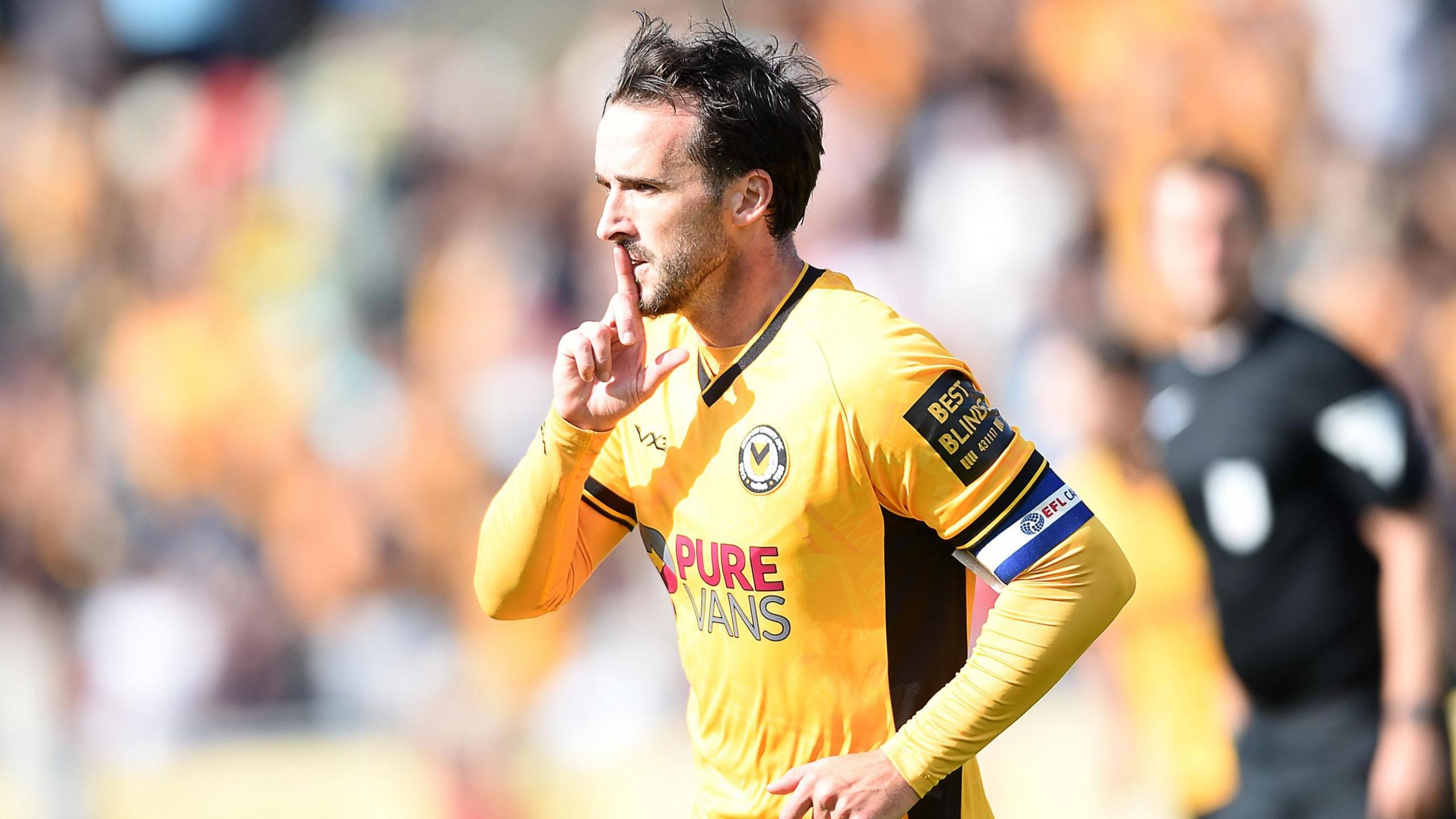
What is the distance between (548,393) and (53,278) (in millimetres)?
3852

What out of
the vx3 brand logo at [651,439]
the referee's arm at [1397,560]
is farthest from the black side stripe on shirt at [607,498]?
the referee's arm at [1397,560]

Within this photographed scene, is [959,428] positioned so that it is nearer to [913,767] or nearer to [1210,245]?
[913,767]

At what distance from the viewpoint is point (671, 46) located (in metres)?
2.72

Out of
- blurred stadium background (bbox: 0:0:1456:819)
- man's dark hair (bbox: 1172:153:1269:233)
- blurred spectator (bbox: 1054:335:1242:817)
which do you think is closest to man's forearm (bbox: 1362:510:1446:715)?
blurred spectator (bbox: 1054:335:1242:817)

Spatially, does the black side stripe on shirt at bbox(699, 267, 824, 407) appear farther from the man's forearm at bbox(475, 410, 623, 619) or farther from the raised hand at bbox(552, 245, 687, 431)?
the man's forearm at bbox(475, 410, 623, 619)

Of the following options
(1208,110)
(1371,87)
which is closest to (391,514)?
(1208,110)

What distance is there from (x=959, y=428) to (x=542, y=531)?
818 mm

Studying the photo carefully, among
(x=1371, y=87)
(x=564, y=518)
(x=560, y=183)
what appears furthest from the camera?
(x=560, y=183)

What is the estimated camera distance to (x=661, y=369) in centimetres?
267

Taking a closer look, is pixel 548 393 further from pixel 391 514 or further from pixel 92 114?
pixel 92 114

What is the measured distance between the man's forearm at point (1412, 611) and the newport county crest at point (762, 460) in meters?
2.60

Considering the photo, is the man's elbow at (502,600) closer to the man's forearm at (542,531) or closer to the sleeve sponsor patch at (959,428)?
the man's forearm at (542,531)

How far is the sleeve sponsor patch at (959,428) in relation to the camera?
96.7 inches

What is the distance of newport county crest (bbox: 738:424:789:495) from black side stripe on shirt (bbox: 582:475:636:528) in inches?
17.2
